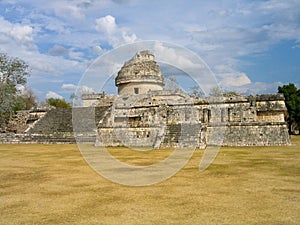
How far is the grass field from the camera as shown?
4.76 metres

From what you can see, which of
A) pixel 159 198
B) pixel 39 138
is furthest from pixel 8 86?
pixel 159 198

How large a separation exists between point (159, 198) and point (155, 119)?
1571cm

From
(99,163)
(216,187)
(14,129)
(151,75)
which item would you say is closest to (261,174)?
(216,187)

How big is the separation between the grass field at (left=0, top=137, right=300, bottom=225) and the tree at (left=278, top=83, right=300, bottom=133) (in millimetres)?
32745

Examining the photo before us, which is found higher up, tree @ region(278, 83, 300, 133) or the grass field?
tree @ region(278, 83, 300, 133)

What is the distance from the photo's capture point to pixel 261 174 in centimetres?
839

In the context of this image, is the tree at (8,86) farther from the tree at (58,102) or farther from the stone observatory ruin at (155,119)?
the tree at (58,102)

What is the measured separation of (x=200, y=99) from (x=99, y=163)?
13.1 meters

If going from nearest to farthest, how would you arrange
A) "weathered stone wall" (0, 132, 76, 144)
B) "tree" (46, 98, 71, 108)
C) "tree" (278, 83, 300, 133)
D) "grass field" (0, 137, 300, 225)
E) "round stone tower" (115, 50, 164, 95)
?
1. "grass field" (0, 137, 300, 225)
2. "weathered stone wall" (0, 132, 76, 144)
3. "round stone tower" (115, 50, 164, 95)
4. "tree" (278, 83, 300, 133)
5. "tree" (46, 98, 71, 108)

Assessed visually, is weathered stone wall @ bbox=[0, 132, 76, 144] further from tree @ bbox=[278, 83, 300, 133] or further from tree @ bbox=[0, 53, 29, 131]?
tree @ bbox=[278, 83, 300, 133]

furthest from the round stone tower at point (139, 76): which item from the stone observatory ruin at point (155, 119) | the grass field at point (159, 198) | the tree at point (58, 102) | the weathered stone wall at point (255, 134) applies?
the tree at point (58, 102)

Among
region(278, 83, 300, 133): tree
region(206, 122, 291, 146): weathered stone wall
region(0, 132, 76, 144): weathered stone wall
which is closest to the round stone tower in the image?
region(0, 132, 76, 144): weathered stone wall

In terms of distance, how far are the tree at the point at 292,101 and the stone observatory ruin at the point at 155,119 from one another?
1830 centimetres

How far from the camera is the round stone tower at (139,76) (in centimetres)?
2975
